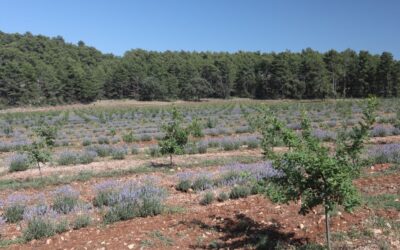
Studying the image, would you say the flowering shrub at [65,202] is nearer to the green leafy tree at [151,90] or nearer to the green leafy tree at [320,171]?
the green leafy tree at [320,171]

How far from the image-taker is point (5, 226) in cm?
1017

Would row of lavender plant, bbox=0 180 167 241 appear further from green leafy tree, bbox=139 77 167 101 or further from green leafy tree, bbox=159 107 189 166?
green leafy tree, bbox=139 77 167 101

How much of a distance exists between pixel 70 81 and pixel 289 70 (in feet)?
164

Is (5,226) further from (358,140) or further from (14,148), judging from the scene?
(14,148)

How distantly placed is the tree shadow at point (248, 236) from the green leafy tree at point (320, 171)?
0.94 meters

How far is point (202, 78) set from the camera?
107312 millimetres

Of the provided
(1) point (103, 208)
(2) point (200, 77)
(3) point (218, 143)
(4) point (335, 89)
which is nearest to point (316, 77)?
(4) point (335, 89)

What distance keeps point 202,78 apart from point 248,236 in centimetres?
10063

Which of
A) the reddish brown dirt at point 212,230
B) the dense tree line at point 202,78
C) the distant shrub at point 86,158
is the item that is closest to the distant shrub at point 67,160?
the distant shrub at point 86,158

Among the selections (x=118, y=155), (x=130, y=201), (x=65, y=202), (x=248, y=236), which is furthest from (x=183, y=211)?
(x=118, y=155)

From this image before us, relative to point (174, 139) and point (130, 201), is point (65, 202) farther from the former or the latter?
point (174, 139)

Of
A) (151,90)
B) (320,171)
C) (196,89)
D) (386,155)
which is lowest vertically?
(386,155)

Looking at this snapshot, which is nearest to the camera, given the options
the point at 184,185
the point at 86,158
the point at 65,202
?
the point at 65,202

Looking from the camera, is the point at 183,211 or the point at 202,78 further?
the point at 202,78
